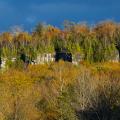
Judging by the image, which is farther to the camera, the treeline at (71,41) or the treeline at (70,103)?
the treeline at (71,41)

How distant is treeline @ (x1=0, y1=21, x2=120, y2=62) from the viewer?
87000 mm

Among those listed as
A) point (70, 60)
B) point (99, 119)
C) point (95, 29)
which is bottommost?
point (99, 119)

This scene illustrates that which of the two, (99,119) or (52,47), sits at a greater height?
(52,47)

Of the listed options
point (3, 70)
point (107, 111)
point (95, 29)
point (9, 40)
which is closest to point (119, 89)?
point (107, 111)

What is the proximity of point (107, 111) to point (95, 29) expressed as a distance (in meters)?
64.3

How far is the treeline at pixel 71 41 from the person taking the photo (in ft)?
285

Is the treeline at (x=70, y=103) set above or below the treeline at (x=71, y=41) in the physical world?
below

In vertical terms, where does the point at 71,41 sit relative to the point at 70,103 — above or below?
above

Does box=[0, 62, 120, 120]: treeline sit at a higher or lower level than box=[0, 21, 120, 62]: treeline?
lower

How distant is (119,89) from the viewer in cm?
4388

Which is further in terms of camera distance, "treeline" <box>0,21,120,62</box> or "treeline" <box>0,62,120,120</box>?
"treeline" <box>0,21,120,62</box>

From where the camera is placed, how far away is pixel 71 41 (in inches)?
3637

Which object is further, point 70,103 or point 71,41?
point 71,41

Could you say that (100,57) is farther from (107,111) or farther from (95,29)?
(107,111)
